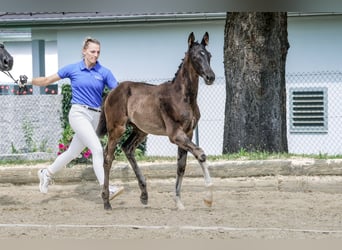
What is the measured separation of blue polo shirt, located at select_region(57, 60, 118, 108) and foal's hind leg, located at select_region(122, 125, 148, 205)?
0.59 metres

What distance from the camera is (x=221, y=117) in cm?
1814

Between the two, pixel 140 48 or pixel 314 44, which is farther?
pixel 140 48

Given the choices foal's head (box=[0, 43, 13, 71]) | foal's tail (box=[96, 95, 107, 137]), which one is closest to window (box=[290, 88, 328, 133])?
foal's tail (box=[96, 95, 107, 137])

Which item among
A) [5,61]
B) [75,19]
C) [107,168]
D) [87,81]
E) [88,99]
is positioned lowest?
[107,168]

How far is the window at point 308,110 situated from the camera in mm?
18234

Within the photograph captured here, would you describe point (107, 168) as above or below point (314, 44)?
below

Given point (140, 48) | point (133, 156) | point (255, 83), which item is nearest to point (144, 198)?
point (133, 156)

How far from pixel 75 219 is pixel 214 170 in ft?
11.0

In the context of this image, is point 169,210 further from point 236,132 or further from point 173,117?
point 236,132

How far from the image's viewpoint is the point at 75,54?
761 inches

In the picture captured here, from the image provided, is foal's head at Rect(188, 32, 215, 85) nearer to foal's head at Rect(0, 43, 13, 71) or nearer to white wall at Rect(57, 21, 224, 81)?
foal's head at Rect(0, 43, 13, 71)

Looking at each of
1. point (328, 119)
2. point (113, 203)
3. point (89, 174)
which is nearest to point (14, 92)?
point (328, 119)

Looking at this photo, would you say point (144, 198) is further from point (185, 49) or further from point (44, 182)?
point (185, 49)

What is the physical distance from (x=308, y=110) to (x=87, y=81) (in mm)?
10253
